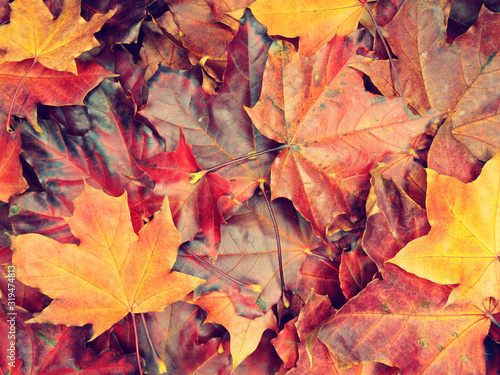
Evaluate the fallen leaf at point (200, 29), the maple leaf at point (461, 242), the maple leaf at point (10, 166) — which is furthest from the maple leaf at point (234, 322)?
the fallen leaf at point (200, 29)

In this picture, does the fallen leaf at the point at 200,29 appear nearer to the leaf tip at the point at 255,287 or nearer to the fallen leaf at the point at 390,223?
the fallen leaf at the point at 390,223

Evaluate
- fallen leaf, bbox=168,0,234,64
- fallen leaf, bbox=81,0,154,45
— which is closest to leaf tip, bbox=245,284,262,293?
fallen leaf, bbox=168,0,234,64

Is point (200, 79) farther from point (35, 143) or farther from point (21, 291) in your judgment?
point (21, 291)

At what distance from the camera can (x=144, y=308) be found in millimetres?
1044

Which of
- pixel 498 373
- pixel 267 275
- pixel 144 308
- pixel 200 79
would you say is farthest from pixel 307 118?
pixel 498 373

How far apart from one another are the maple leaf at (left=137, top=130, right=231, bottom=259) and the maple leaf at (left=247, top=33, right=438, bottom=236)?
20cm

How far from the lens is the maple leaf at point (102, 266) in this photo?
3.18 ft

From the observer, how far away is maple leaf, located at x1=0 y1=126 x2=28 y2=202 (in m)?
1.07

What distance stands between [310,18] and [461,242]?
0.87 metres

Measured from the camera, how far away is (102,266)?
1006mm

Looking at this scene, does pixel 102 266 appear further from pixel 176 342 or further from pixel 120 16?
pixel 120 16

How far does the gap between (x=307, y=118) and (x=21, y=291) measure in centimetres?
115

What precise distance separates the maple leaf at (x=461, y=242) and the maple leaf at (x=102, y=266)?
69 cm

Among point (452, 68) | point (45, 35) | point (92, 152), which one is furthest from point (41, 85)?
point (452, 68)
